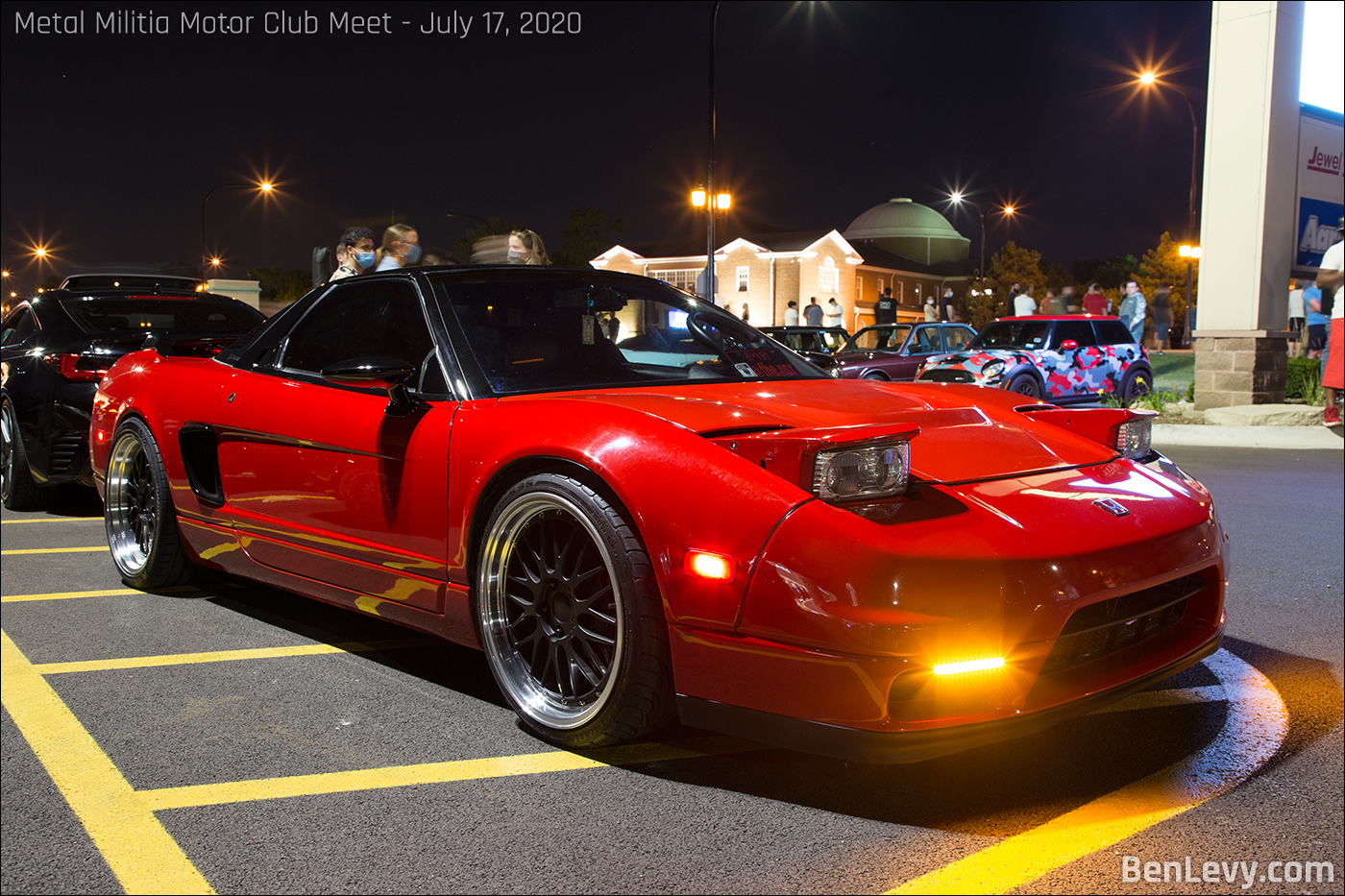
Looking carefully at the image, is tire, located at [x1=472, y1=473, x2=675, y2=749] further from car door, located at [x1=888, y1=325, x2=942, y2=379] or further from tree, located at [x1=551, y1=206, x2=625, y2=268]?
tree, located at [x1=551, y1=206, x2=625, y2=268]

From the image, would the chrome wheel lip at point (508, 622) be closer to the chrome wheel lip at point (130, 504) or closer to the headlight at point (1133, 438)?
the headlight at point (1133, 438)

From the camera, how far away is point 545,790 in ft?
8.62

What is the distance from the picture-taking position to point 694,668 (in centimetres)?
249

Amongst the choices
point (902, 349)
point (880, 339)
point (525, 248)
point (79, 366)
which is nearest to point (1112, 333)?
point (902, 349)

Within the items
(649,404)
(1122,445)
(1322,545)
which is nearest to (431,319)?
(649,404)

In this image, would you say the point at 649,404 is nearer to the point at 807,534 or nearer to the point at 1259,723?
the point at 807,534

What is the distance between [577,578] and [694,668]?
0.44m

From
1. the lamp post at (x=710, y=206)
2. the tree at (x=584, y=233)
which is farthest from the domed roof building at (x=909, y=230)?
the lamp post at (x=710, y=206)

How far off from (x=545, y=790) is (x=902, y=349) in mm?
15937

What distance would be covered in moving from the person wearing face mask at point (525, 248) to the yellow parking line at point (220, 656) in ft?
11.5

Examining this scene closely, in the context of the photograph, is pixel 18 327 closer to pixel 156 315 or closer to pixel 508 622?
pixel 156 315

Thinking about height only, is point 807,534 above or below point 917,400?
below

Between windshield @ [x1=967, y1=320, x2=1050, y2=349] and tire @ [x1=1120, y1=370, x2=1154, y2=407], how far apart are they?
1586mm

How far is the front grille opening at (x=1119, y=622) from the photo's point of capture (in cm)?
245
